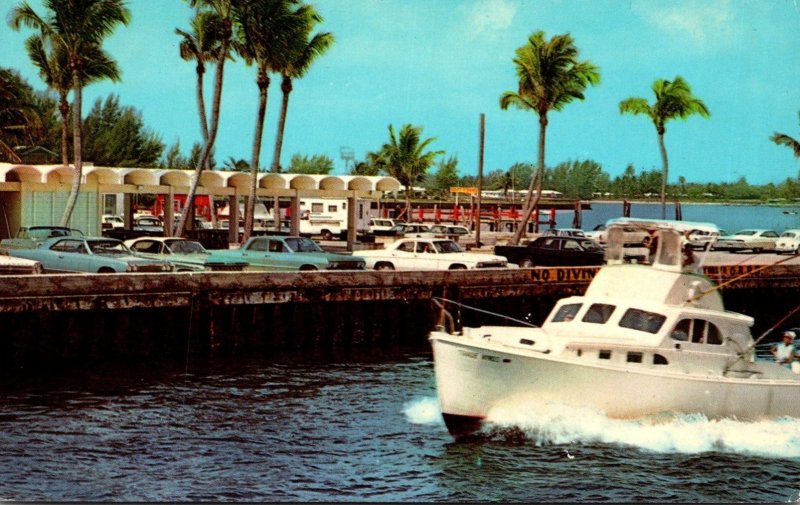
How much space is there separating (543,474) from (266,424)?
17.5 feet

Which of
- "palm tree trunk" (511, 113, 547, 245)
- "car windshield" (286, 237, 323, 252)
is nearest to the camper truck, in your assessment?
"palm tree trunk" (511, 113, 547, 245)

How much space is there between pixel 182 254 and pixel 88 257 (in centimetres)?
388

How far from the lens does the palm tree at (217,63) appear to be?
144 ft

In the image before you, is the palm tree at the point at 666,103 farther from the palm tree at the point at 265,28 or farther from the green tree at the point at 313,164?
the green tree at the point at 313,164

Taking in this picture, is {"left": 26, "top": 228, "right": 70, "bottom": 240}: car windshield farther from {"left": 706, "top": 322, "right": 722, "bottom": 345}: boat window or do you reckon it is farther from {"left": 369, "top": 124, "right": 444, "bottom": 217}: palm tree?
{"left": 369, "top": 124, "right": 444, "bottom": 217}: palm tree

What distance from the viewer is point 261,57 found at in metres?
45.3

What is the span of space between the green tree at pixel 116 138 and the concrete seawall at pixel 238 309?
2441 inches

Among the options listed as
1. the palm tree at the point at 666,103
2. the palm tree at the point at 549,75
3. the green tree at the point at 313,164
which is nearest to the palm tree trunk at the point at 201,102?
the palm tree at the point at 549,75

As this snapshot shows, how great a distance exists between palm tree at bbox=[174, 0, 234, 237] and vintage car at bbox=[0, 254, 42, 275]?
16829 millimetres

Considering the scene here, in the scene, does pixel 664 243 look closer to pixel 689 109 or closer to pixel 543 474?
pixel 543 474

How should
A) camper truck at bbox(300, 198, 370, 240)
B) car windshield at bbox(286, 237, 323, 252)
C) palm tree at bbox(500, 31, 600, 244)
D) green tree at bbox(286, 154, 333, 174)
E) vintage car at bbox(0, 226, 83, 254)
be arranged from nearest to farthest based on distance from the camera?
1. car windshield at bbox(286, 237, 323, 252)
2. vintage car at bbox(0, 226, 83, 254)
3. palm tree at bbox(500, 31, 600, 244)
4. camper truck at bbox(300, 198, 370, 240)
5. green tree at bbox(286, 154, 333, 174)

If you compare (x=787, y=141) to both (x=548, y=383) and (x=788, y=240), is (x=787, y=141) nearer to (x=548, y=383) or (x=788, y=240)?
(x=788, y=240)

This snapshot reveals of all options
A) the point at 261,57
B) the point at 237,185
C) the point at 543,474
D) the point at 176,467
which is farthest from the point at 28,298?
the point at 237,185

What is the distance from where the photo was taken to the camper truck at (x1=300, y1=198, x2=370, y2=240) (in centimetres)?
6606
